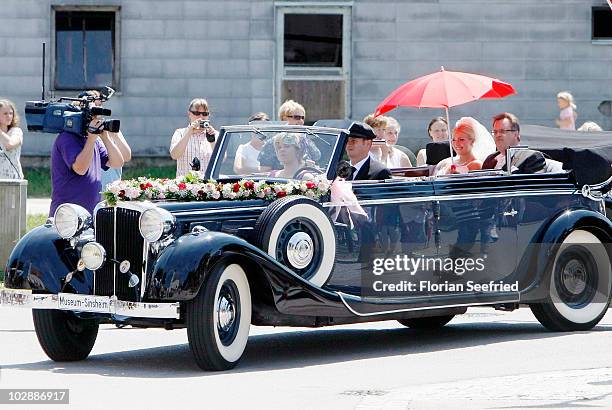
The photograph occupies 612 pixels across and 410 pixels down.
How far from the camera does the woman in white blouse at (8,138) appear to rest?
15305 millimetres

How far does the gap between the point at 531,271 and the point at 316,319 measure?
2233 mm

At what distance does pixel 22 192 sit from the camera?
1534 cm

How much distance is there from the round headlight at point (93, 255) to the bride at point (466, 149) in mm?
3426

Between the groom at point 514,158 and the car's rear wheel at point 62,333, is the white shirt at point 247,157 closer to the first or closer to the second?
the car's rear wheel at point 62,333

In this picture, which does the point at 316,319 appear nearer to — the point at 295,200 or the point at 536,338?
the point at 295,200

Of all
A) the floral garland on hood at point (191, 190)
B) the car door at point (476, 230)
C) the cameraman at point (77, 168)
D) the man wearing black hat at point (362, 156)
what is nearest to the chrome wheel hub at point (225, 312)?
the floral garland on hood at point (191, 190)

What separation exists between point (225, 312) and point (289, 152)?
1702 mm

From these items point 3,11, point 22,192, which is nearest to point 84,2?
point 3,11

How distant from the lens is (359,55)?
88.1 ft

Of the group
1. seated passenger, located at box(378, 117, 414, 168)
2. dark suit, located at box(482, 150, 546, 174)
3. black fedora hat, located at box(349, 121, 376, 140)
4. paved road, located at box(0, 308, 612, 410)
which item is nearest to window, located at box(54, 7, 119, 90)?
seated passenger, located at box(378, 117, 414, 168)

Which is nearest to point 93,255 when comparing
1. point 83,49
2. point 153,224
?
point 153,224

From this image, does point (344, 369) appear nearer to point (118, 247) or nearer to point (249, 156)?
point (118, 247)

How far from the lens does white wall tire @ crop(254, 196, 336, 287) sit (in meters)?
9.90

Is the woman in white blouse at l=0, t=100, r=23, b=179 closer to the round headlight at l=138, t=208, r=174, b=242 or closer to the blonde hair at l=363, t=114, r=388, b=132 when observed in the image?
the blonde hair at l=363, t=114, r=388, b=132
